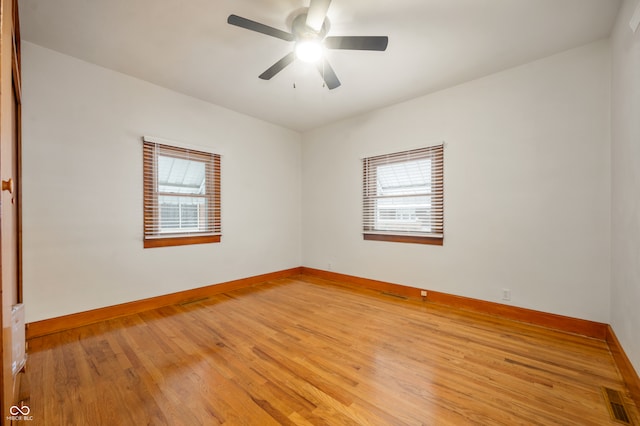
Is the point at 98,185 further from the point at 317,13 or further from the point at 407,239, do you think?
the point at 407,239

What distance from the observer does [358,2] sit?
81.7 inches

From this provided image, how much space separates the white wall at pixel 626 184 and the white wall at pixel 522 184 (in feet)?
0.56

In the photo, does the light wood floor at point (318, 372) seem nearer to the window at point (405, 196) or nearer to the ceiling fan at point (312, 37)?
the window at point (405, 196)

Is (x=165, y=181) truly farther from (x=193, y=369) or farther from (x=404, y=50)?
(x=404, y=50)

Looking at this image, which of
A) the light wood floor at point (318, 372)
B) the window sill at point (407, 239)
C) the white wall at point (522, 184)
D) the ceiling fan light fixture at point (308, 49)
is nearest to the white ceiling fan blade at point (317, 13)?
the ceiling fan light fixture at point (308, 49)

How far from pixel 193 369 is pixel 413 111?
3.95 metres

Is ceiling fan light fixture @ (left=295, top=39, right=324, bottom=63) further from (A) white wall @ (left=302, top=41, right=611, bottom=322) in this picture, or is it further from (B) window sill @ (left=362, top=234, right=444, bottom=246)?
(B) window sill @ (left=362, top=234, right=444, bottom=246)

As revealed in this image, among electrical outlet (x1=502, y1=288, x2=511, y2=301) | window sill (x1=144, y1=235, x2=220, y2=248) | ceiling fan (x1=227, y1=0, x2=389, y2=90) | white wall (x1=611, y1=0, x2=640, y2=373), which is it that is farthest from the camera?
window sill (x1=144, y1=235, x2=220, y2=248)

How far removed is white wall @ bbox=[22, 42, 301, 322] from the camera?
2.59m

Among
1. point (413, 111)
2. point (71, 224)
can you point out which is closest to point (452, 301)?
point (413, 111)

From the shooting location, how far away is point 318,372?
6.46ft

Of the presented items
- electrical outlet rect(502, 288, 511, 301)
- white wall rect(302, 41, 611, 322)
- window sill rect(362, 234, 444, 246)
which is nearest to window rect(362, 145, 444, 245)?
window sill rect(362, 234, 444, 246)

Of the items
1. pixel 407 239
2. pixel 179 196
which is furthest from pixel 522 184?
pixel 179 196

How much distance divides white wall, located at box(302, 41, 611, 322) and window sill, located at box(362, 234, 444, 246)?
83mm
